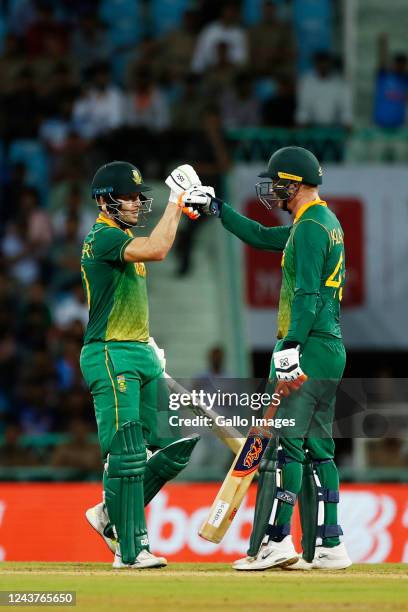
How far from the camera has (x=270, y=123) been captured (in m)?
17.2

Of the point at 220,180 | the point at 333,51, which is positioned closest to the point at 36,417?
the point at 220,180

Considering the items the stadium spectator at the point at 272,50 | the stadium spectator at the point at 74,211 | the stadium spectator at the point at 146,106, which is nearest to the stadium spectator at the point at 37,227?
the stadium spectator at the point at 74,211

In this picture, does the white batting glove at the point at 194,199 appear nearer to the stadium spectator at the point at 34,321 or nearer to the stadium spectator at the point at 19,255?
the stadium spectator at the point at 34,321

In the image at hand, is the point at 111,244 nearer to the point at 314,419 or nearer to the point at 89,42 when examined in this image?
the point at 314,419

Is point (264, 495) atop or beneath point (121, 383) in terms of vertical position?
beneath

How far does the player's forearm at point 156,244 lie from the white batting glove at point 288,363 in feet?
2.59

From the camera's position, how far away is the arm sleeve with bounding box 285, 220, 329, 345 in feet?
27.9

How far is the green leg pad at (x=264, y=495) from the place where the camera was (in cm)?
866

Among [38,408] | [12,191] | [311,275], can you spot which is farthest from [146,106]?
[311,275]

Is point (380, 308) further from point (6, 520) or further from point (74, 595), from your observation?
point (74, 595)

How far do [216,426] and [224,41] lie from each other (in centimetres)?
952

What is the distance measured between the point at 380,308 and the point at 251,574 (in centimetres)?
905

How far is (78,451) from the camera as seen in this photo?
1445 centimetres

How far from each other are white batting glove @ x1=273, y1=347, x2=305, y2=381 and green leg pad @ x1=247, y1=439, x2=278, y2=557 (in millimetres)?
434
